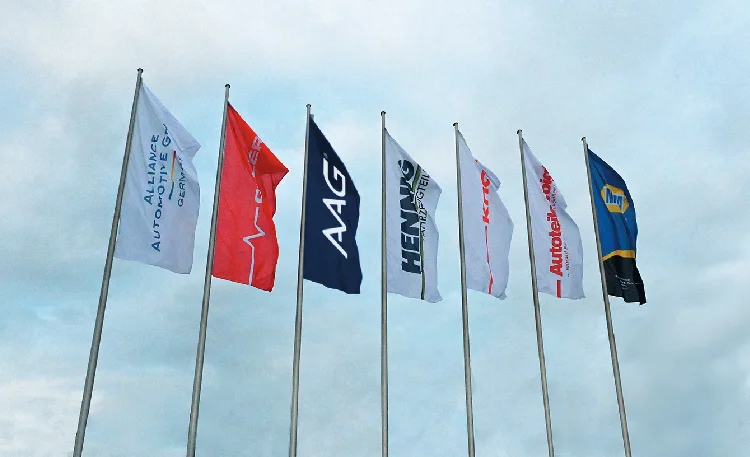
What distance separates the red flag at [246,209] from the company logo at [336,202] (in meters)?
1.41

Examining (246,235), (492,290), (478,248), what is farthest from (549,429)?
(246,235)

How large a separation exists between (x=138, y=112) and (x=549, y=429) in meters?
17.3

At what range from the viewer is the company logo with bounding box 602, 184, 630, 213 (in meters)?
28.8

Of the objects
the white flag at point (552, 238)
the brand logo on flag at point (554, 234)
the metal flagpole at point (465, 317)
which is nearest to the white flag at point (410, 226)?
the metal flagpole at point (465, 317)

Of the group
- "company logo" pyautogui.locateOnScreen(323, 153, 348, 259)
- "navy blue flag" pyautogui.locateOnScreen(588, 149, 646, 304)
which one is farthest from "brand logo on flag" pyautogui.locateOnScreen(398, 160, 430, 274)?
"navy blue flag" pyautogui.locateOnScreen(588, 149, 646, 304)

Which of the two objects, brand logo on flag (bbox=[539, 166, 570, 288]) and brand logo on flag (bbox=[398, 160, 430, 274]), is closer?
brand logo on flag (bbox=[398, 160, 430, 274])

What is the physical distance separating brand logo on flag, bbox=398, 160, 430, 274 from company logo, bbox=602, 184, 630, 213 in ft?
26.5

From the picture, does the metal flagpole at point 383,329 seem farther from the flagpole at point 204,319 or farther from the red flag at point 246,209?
the flagpole at point 204,319

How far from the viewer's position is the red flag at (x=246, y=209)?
20844 mm

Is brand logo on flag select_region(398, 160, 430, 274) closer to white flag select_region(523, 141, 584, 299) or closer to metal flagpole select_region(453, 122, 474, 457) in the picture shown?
metal flagpole select_region(453, 122, 474, 457)

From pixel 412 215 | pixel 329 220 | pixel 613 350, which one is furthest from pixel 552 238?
pixel 329 220

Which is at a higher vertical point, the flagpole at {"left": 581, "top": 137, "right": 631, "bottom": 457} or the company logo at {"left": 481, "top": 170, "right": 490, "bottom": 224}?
the company logo at {"left": 481, "top": 170, "right": 490, "bottom": 224}

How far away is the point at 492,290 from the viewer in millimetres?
25484

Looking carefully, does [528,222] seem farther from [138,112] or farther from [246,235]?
[138,112]
